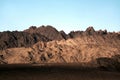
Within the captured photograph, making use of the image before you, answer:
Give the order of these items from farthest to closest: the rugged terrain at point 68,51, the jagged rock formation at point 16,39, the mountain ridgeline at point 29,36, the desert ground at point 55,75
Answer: the jagged rock formation at point 16,39
the mountain ridgeline at point 29,36
the rugged terrain at point 68,51
the desert ground at point 55,75

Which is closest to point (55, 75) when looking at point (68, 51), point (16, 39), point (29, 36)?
point (68, 51)

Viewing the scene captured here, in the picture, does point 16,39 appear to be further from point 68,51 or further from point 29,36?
point 68,51

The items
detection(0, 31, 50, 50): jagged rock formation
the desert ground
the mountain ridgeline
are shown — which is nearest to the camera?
the desert ground

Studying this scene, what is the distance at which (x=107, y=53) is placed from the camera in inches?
4405

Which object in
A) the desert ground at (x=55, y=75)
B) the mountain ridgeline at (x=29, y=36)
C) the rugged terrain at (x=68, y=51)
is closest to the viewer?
the desert ground at (x=55, y=75)

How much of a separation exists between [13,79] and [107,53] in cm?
7971

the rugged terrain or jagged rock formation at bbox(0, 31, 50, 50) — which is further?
jagged rock formation at bbox(0, 31, 50, 50)

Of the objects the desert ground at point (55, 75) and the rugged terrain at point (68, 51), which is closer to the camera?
the desert ground at point (55, 75)

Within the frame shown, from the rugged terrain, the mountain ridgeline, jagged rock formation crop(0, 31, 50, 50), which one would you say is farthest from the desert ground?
jagged rock formation crop(0, 31, 50, 50)

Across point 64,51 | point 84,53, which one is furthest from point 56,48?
point 84,53

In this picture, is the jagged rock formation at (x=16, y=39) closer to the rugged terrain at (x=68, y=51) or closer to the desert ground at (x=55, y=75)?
the rugged terrain at (x=68, y=51)

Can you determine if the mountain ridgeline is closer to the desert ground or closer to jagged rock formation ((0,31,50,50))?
jagged rock formation ((0,31,50,50))

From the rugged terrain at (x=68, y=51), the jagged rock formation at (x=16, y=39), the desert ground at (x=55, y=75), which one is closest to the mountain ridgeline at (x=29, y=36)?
the jagged rock formation at (x=16, y=39)

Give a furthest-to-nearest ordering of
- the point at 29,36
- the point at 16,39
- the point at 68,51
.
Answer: the point at 29,36 < the point at 16,39 < the point at 68,51
